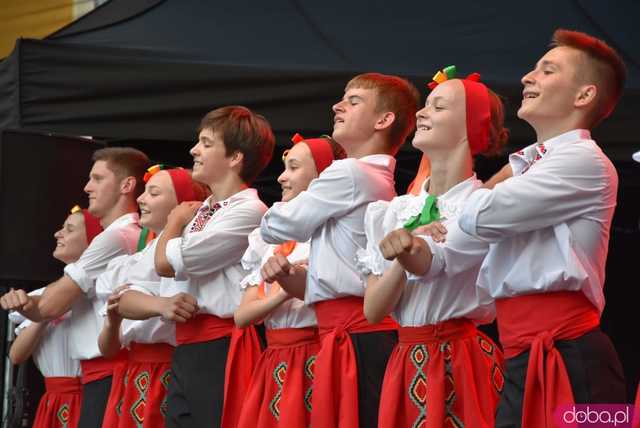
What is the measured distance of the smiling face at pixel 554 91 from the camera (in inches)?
129

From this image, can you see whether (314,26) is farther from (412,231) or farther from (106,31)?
(412,231)

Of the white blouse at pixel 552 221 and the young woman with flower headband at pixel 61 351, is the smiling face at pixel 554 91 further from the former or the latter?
the young woman with flower headband at pixel 61 351

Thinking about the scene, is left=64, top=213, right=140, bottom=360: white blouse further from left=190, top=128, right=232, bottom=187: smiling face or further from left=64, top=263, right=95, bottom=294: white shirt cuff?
left=190, top=128, right=232, bottom=187: smiling face

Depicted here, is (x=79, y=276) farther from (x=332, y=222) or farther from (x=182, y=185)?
(x=332, y=222)

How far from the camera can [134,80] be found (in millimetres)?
4992

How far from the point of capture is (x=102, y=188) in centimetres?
519

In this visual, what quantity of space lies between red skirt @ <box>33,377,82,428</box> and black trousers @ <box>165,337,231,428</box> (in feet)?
3.27

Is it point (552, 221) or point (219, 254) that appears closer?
point (552, 221)

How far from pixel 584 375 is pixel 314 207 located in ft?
3.74

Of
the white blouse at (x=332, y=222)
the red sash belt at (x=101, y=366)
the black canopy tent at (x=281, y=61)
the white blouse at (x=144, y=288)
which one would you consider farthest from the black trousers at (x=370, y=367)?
the red sash belt at (x=101, y=366)

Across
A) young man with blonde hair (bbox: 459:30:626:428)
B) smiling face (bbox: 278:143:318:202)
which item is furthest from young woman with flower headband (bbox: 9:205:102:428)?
young man with blonde hair (bbox: 459:30:626:428)

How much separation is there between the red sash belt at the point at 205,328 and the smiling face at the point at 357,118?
83cm

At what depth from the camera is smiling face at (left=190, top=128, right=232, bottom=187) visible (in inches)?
177

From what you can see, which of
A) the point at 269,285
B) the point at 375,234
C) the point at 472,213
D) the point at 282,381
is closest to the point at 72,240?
the point at 269,285
